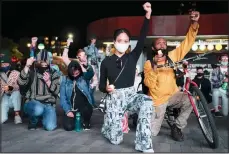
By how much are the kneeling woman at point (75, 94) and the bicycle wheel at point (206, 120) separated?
200cm

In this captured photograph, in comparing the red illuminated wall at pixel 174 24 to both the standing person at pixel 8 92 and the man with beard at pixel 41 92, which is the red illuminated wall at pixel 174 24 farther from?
the man with beard at pixel 41 92

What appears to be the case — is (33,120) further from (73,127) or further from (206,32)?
(206,32)

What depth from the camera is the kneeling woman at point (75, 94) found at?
18.4 ft

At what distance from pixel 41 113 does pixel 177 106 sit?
2.42 m

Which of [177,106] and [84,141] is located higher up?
[177,106]

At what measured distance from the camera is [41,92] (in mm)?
5719

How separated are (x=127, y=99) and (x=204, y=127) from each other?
1.20m

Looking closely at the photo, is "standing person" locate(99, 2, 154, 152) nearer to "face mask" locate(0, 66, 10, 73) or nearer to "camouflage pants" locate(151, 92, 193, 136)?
"camouflage pants" locate(151, 92, 193, 136)

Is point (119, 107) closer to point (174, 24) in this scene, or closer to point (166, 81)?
point (166, 81)

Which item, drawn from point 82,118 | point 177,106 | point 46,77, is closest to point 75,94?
point 82,118

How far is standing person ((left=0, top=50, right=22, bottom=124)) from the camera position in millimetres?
6316

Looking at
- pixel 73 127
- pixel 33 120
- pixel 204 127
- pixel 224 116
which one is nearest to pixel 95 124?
pixel 73 127

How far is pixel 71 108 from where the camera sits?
223 inches

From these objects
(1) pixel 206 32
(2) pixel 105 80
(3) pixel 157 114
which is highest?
(1) pixel 206 32
